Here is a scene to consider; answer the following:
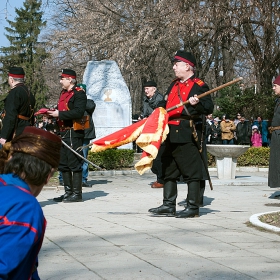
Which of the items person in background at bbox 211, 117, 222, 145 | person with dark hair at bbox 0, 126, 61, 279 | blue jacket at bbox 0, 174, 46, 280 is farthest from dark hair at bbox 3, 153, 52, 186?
person in background at bbox 211, 117, 222, 145

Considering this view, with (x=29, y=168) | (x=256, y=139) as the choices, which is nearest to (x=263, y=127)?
(x=256, y=139)

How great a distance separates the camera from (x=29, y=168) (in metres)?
2.65

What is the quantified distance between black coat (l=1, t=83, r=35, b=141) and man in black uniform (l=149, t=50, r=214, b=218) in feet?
7.58

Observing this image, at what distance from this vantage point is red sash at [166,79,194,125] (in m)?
8.46

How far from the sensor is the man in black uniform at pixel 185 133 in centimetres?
845

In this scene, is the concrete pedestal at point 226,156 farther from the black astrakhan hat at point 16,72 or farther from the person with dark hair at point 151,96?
the black astrakhan hat at point 16,72

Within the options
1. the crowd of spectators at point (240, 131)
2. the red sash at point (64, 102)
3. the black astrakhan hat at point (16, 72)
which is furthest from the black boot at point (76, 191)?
the crowd of spectators at point (240, 131)

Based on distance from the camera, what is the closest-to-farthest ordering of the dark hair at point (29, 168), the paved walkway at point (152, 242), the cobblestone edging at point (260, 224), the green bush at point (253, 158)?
the dark hair at point (29, 168) < the paved walkway at point (152, 242) < the cobblestone edging at point (260, 224) < the green bush at point (253, 158)

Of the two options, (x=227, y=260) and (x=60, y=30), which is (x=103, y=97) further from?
(x=60, y=30)

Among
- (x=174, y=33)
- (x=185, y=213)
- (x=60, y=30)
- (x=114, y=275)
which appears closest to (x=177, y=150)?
(x=185, y=213)

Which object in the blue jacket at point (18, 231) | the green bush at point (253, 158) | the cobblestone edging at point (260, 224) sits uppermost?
the blue jacket at point (18, 231)

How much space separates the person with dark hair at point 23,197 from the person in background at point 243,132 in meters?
22.9

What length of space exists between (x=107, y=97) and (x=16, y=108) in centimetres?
1091

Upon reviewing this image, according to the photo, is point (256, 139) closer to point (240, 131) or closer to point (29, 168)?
point (240, 131)
